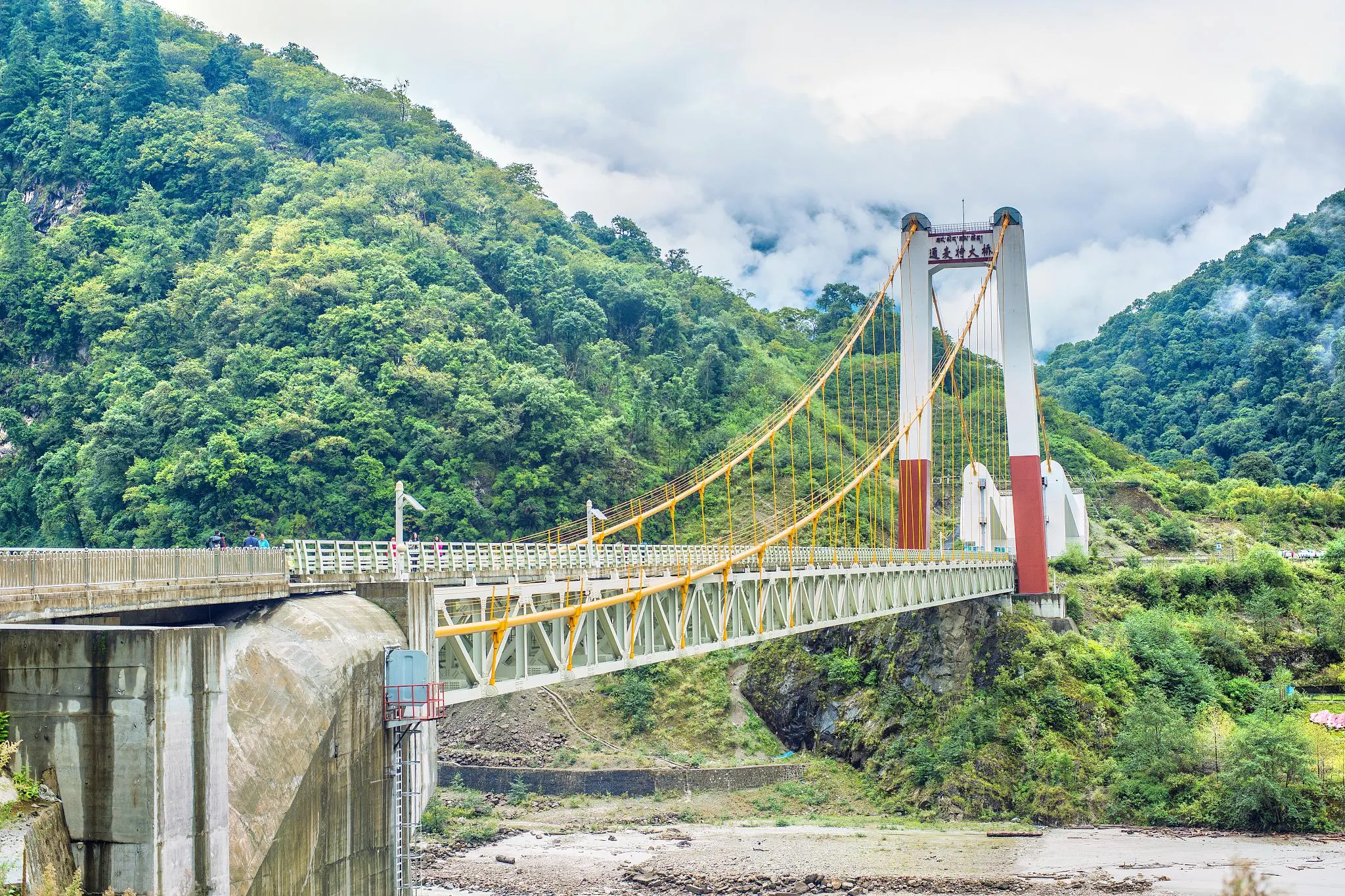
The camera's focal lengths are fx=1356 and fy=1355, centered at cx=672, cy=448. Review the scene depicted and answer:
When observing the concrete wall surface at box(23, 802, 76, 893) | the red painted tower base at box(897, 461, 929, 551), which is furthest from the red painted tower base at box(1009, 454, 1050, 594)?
the concrete wall surface at box(23, 802, 76, 893)

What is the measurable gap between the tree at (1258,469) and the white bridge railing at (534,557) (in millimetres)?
45079

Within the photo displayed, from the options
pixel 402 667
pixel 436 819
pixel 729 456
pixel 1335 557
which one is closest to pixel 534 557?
pixel 402 667

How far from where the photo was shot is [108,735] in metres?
13.8

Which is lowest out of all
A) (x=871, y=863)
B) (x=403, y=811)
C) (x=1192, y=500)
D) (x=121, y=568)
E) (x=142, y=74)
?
(x=871, y=863)

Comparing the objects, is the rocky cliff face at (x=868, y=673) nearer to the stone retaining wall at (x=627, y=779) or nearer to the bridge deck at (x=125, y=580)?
the stone retaining wall at (x=627, y=779)

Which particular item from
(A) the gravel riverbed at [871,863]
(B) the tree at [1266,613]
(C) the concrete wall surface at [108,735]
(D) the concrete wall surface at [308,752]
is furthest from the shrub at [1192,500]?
(C) the concrete wall surface at [108,735]

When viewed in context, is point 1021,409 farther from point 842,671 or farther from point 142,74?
point 142,74

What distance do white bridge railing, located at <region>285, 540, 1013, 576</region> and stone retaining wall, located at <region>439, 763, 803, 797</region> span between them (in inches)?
322

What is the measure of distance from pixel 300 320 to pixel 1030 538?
3097cm

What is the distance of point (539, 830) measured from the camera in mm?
34625

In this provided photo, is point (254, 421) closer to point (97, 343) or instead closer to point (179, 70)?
point (97, 343)

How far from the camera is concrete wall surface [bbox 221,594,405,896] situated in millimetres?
15898

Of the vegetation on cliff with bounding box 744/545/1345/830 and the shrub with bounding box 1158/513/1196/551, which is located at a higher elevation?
the shrub with bounding box 1158/513/1196/551

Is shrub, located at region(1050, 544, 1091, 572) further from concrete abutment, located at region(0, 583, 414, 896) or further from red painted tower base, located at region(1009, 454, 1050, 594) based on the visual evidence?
concrete abutment, located at region(0, 583, 414, 896)
